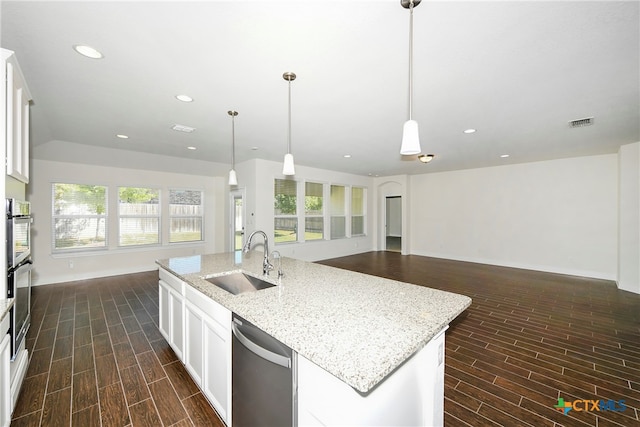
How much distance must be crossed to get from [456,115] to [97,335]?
195 inches

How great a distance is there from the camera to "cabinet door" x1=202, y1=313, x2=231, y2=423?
1.59 m

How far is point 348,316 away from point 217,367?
1009 millimetres

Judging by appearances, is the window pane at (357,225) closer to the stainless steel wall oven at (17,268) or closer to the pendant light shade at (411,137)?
the pendant light shade at (411,137)

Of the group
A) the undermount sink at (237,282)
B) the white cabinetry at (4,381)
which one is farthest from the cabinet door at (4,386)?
the undermount sink at (237,282)

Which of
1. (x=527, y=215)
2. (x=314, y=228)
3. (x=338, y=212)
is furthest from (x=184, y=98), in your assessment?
(x=527, y=215)

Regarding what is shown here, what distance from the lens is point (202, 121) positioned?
3.51m

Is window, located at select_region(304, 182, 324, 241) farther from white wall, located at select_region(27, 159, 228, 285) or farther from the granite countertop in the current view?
the granite countertop

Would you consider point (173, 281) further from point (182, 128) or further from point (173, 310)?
point (182, 128)

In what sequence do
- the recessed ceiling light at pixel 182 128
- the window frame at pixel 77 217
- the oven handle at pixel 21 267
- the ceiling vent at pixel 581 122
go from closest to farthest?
the oven handle at pixel 21 267 → the ceiling vent at pixel 581 122 → the recessed ceiling light at pixel 182 128 → the window frame at pixel 77 217

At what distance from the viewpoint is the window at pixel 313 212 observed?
7.00 m

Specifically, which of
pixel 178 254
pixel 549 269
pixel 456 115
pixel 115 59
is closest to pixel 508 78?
pixel 456 115

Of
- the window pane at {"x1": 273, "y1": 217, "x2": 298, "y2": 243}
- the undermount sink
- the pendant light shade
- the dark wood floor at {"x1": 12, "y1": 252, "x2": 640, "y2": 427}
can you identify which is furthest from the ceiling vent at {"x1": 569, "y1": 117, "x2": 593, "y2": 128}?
the window pane at {"x1": 273, "y1": 217, "x2": 298, "y2": 243}

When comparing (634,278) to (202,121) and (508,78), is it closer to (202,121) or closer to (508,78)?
(508,78)

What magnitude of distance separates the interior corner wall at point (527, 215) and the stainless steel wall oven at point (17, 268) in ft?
27.3
